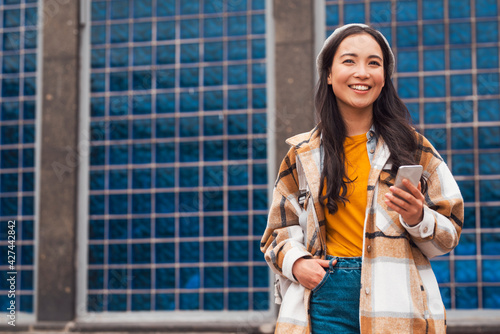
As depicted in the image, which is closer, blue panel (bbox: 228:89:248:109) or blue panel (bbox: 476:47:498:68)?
blue panel (bbox: 476:47:498:68)

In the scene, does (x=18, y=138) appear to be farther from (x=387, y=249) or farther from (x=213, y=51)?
(x=387, y=249)

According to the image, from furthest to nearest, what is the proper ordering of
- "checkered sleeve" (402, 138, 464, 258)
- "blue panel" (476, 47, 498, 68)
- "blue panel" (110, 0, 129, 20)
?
"blue panel" (110, 0, 129, 20), "blue panel" (476, 47, 498, 68), "checkered sleeve" (402, 138, 464, 258)

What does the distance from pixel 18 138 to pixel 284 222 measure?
5.09 metres

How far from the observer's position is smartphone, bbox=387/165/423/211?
2021mm

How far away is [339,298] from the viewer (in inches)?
90.9

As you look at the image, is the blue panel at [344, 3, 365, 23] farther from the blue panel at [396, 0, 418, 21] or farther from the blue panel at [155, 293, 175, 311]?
the blue panel at [155, 293, 175, 311]

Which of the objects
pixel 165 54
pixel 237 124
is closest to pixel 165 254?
pixel 237 124

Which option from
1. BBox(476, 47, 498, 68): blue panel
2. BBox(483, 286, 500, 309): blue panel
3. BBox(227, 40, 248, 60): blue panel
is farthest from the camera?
BBox(227, 40, 248, 60): blue panel

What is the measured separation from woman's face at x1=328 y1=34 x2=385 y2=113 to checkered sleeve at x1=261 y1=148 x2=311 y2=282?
0.37 m

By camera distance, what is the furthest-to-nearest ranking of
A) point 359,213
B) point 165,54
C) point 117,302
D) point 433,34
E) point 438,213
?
point 165,54 < point 117,302 < point 433,34 < point 359,213 < point 438,213

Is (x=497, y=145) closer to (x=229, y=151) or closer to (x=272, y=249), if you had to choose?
(x=229, y=151)

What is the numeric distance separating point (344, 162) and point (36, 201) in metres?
5.11

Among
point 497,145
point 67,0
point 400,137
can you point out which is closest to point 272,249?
A: point 400,137

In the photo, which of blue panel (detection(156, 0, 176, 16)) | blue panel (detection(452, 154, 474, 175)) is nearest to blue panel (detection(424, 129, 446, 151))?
blue panel (detection(452, 154, 474, 175))
